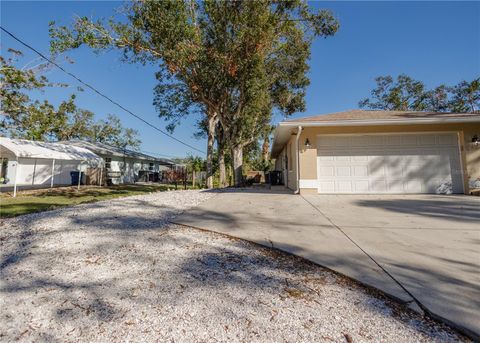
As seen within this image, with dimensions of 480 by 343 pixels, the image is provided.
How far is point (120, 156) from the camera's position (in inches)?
848

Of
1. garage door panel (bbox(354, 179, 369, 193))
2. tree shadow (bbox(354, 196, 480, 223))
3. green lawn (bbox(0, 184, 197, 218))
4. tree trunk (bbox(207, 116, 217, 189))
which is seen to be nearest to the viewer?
tree shadow (bbox(354, 196, 480, 223))

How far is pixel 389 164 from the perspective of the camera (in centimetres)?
834

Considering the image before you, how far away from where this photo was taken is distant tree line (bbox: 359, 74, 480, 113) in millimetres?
21491

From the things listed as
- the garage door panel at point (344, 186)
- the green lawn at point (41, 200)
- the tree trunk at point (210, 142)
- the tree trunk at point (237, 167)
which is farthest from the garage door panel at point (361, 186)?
the green lawn at point (41, 200)

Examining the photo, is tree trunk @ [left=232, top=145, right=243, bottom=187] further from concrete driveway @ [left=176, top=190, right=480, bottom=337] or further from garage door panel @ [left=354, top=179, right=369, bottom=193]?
concrete driveway @ [left=176, top=190, right=480, bottom=337]

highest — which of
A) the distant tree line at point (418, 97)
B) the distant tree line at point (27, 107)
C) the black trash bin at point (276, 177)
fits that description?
the distant tree line at point (418, 97)

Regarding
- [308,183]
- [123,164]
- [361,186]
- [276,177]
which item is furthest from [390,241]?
[123,164]

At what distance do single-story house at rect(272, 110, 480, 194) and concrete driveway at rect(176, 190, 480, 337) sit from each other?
2.55 metres

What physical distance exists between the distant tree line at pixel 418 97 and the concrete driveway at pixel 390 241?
21837 millimetres

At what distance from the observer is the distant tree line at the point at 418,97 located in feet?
70.5

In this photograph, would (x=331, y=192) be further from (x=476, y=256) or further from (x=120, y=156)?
(x=120, y=156)

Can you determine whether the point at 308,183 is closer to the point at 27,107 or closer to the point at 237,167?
the point at 237,167

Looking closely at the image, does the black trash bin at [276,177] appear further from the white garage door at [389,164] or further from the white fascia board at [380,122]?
the white fascia board at [380,122]

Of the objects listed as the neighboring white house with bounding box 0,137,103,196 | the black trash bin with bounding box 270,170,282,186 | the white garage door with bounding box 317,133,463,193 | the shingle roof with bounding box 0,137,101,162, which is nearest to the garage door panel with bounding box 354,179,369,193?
the white garage door with bounding box 317,133,463,193
